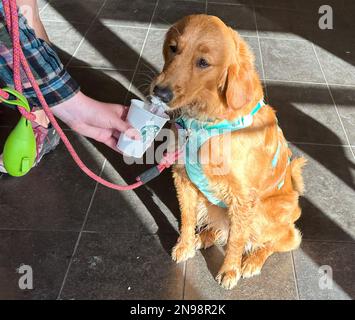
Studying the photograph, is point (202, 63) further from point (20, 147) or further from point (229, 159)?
point (20, 147)

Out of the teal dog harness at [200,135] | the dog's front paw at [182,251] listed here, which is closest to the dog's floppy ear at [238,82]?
the teal dog harness at [200,135]

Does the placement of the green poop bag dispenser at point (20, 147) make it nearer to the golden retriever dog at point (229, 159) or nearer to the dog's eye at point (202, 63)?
the golden retriever dog at point (229, 159)

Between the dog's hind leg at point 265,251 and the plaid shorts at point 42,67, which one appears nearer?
the plaid shorts at point 42,67

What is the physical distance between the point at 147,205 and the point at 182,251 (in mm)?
457

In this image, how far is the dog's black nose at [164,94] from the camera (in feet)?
5.52

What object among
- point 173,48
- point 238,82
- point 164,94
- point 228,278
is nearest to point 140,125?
point 164,94

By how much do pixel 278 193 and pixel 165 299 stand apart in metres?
0.83

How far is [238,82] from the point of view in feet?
5.53

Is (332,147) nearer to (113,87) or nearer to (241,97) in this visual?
(241,97)

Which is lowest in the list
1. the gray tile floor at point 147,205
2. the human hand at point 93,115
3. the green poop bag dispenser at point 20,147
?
the gray tile floor at point 147,205

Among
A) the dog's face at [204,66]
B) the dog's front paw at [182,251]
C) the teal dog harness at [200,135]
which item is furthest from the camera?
the dog's front paw at [182,251]

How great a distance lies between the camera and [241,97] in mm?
1692

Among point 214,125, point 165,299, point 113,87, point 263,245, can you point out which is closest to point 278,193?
point 263,245

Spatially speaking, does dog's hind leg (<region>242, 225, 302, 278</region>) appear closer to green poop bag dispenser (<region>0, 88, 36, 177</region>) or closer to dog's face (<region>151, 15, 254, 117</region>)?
dog's face (<region>151, 15, 254, 117</region>)
